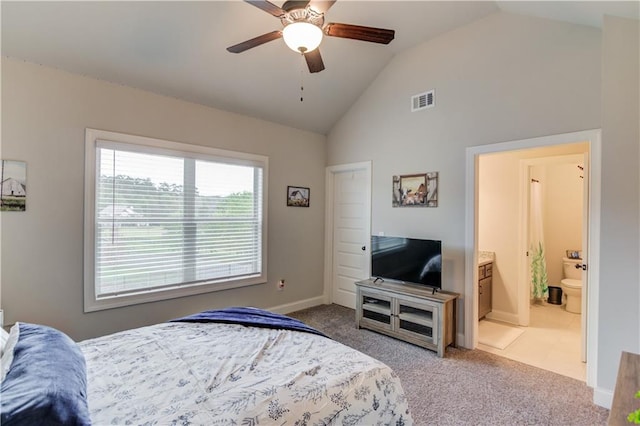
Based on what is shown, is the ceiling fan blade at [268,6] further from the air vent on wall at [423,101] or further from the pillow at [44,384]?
the air vent on wall at [423,101]

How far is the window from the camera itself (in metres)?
2.97

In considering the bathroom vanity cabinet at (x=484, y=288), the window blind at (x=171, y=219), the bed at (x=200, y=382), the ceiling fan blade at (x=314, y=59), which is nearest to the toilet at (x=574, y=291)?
the bathroom vanity cabinet at (x=484, y=288)

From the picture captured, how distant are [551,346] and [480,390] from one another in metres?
1.48

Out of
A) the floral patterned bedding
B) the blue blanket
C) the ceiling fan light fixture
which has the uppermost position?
the ceiling fan light fixture

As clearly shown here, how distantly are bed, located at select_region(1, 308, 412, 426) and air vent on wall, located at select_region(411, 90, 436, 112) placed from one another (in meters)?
2.98

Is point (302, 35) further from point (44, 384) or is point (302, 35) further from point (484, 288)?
point (484, 288)

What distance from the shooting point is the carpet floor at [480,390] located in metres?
2.16

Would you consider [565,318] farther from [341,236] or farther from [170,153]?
[170,153]

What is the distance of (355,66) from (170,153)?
8.08 ft

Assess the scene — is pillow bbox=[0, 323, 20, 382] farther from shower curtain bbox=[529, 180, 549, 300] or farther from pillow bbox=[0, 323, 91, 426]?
shower curtain bbox=[529, 180, 549, 300]

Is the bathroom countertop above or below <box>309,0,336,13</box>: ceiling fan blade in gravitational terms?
below

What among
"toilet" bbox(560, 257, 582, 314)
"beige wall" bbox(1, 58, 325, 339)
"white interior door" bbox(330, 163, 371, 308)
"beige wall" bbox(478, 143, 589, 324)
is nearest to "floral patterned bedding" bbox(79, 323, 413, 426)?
"beige wall" bbox(1, 58, 325, 339)

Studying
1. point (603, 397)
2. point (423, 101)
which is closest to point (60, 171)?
point (423, 101)

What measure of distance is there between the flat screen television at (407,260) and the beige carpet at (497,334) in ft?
3.13
